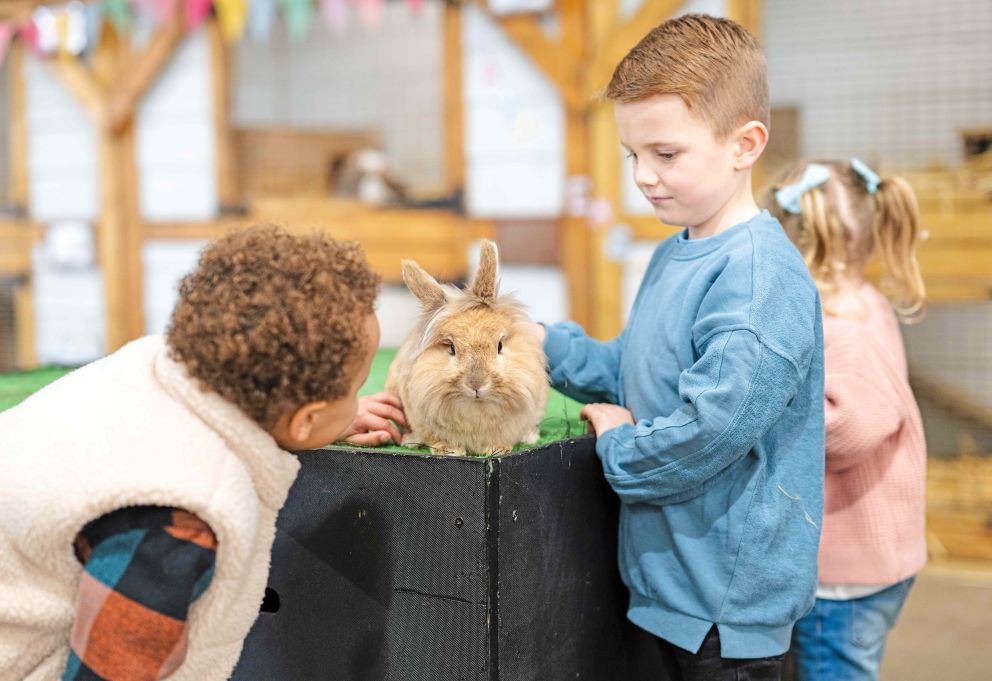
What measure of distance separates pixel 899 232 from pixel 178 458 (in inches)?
58.5

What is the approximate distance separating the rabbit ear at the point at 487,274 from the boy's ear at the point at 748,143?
0.35 m

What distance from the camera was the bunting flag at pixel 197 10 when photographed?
4.79m

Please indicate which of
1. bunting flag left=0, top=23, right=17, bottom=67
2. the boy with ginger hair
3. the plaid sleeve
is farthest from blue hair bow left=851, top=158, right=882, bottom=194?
bunting flag left=0, top=23, right=17, bottom=67

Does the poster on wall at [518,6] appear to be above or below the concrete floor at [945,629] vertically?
above

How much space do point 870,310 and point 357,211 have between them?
127 inches

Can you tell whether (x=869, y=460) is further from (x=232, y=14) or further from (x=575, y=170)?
(x=232, y=14)

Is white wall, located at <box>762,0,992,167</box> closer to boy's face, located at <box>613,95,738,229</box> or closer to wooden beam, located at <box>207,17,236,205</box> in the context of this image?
wooden beam, located at <box>207,17,236,205</box>

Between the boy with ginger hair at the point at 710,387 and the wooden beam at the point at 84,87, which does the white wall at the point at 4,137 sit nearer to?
the wooden beam at the point at 84,87

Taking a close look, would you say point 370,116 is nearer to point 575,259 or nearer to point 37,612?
point 575,259

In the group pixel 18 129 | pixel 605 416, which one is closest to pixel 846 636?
pixel 605 416

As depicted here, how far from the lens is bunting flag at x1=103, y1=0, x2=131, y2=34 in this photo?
503cm

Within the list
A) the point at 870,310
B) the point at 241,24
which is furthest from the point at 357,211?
the point at 870,310

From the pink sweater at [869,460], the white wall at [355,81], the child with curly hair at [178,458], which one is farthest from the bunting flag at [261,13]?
the child with curly hair at [178,458]

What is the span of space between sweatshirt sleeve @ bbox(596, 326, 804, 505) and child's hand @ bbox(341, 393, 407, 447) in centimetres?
32
